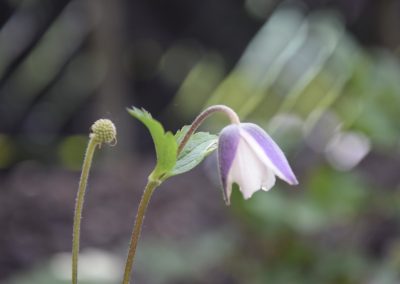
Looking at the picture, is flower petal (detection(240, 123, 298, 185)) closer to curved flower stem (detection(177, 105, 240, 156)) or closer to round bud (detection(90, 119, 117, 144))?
curved flower stem (detection(177, 105, 240, 156))

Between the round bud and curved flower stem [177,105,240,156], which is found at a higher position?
curved flower stem [177,105,240,156]

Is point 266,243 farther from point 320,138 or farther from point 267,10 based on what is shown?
point 267,10

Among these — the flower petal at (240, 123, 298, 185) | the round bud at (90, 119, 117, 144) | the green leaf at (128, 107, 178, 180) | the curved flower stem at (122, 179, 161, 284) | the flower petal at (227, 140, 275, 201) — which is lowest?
the curved flower stem at (122, 179, 161, 284)

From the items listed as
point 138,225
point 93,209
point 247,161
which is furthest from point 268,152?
point 93,209

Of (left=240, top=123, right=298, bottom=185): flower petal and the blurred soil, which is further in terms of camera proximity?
the blurred soil

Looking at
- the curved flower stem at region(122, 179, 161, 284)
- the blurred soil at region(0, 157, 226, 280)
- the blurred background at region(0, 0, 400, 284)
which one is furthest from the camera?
the blurred soil at region(0, 157, 226, 280)

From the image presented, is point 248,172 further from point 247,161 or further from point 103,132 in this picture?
point 103,132

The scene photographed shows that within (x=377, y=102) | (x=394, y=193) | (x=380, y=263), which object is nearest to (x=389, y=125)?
(x=377, y=102)

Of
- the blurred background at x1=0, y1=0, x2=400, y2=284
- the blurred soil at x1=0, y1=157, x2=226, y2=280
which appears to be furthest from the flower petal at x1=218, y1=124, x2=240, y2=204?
the blurred soil at x1=0, y1=157, x2=226, y2=280

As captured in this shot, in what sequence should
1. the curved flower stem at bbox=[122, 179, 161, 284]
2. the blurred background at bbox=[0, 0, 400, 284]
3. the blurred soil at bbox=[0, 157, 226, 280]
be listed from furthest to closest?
the blurred soil at bbox=[0, 157, 226, 280] < the blurred background at bbox=[0, 0, 400, 284] < the curved flower stem at bbox=[122, 179, 161, 284]
